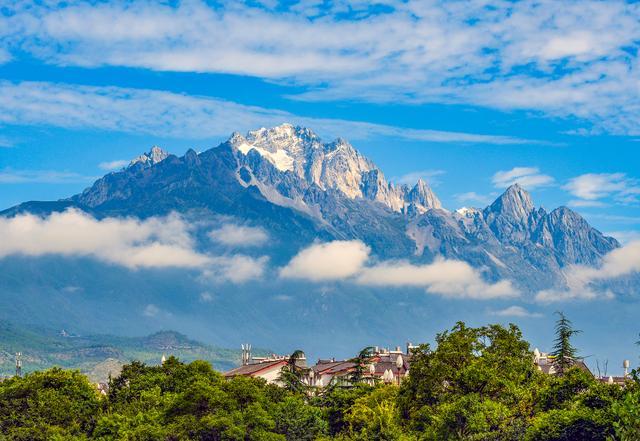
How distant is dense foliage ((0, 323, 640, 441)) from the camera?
76.9m

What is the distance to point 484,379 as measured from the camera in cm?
8550

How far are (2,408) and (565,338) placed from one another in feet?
192

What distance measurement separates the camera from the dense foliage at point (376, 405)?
→ 76938 mm

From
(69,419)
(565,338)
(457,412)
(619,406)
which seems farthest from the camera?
(565,338)

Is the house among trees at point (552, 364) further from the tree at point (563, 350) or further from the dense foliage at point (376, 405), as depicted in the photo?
the dense foliage at point (376, 405)

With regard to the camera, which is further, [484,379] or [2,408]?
[2,408]

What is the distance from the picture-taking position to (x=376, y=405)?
3989 inches

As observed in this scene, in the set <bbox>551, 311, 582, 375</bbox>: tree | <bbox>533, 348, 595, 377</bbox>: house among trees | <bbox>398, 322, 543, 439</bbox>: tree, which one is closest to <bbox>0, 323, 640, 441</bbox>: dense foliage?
<bbox>398, 322, 543, 439</bbox>: tree

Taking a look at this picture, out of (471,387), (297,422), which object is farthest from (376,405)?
(471,387)

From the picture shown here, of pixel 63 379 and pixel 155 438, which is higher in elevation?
pixel 63 379

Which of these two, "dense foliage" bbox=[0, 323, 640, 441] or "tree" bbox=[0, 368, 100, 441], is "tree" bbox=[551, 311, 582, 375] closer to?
"dense foliage" bbox=[0, 323, 640, 441]

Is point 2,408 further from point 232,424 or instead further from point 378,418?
point 378,418

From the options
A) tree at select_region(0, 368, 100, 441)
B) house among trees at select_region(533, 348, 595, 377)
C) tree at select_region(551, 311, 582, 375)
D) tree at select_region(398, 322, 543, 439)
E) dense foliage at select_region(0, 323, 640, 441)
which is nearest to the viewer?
dense foliage at select_region(0, 323, 640, 441)

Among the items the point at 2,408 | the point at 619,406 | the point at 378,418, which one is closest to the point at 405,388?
the point at 378,418
